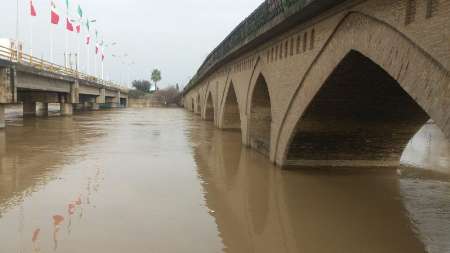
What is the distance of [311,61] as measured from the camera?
40.4ft

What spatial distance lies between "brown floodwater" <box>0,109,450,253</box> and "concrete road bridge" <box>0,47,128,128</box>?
11.8 meters

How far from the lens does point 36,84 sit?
35.1m

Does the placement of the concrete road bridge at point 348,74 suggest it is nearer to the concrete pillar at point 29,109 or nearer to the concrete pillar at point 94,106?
the concrete pillar at point 29,109

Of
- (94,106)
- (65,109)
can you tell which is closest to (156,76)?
(94,106)

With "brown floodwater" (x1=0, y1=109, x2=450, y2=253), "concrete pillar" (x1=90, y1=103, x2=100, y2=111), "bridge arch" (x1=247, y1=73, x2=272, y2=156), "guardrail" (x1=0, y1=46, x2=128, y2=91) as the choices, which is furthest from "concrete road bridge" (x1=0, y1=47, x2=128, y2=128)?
"bridge arch" (x1=247, y1=73, x2=272, y2=156)

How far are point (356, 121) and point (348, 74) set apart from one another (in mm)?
3417

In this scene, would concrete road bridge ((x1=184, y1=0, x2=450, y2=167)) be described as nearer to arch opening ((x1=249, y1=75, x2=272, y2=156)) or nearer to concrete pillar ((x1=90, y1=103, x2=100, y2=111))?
arch opening ((x1=249, y1=75, x2=272, y2=156))

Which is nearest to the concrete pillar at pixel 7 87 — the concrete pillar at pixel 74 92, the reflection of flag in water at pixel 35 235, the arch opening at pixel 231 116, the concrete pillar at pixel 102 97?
the arch opening at pixel 231 116

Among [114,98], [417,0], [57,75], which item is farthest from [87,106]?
[417,0]

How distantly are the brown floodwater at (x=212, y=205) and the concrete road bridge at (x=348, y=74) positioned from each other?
1.08 meters

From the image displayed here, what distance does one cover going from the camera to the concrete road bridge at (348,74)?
699cm

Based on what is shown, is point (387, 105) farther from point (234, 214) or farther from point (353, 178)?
point (234, 214)

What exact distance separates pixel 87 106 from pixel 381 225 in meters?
72.2

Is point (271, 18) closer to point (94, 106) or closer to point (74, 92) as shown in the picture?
point (74, 92)
